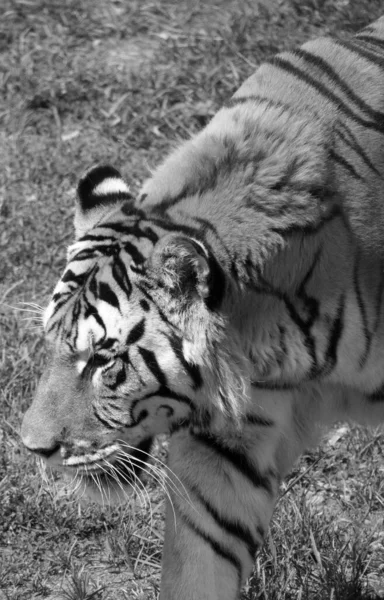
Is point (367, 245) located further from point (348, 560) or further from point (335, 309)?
point (348, 560)

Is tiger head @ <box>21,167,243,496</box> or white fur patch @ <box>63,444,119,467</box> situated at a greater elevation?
tiger head @ <box>21,167,243,496</box>

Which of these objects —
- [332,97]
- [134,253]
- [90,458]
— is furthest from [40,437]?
[332,97]

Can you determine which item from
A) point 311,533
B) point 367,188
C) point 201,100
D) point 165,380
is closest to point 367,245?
point 367,188

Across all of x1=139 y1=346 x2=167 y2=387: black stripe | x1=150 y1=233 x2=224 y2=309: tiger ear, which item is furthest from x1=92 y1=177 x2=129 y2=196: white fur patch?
x1=139 y1=346 x2=167 y2=387: black stripe

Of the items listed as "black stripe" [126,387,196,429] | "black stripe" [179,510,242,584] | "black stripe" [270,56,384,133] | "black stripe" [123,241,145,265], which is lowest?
"black stripe" [179,510,242,584]

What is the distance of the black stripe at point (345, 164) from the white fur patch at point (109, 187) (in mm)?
579

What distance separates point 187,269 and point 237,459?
0.65m

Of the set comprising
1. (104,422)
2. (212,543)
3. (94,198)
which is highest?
(94,198)

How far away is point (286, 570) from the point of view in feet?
10.0

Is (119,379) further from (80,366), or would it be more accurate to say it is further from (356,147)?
(356,147)

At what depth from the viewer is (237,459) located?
274 centimetres

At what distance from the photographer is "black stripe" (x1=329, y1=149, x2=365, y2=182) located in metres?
2.54

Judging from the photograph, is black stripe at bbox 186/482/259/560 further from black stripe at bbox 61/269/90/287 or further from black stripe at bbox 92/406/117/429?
black stripe at bbox 61/269/90/287

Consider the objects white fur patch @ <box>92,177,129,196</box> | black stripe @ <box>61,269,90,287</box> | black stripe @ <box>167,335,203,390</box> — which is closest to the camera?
black stripe @ <box>167,335,203,390</box>
